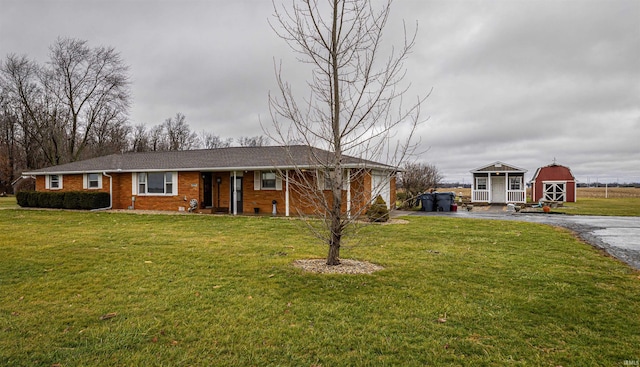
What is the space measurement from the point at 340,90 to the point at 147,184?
17398mm

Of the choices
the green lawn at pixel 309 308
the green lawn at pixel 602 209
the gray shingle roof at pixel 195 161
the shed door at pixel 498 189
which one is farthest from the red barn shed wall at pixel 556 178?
the green lawn at pixel 309 308

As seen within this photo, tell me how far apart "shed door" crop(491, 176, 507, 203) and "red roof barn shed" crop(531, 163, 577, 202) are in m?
5.01

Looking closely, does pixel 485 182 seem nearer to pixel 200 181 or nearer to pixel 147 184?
pixel 200 181

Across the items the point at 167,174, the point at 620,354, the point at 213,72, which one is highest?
the point at 213,72

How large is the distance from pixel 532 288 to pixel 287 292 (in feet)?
12.1

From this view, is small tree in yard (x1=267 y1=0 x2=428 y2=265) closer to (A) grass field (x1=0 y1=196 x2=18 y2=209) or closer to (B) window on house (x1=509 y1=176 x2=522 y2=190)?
(A) grass field (x1=0 y1=196 x2=18 y2=209)

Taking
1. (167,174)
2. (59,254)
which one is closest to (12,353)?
(59,254)

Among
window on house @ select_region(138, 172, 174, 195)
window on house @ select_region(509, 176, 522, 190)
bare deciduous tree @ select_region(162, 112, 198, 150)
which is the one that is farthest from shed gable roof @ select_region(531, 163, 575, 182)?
bare deciduous tree @ select_region(162, 112, 198, 150)

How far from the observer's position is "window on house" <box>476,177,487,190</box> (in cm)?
2908

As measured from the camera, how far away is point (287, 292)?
5.12 m

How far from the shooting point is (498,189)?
2905 centimetres

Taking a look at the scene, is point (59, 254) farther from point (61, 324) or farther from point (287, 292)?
point (287, 292)

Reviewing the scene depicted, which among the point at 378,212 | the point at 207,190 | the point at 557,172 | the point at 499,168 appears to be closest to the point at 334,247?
the point at 378,212

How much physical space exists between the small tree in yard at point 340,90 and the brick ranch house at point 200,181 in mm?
10064
